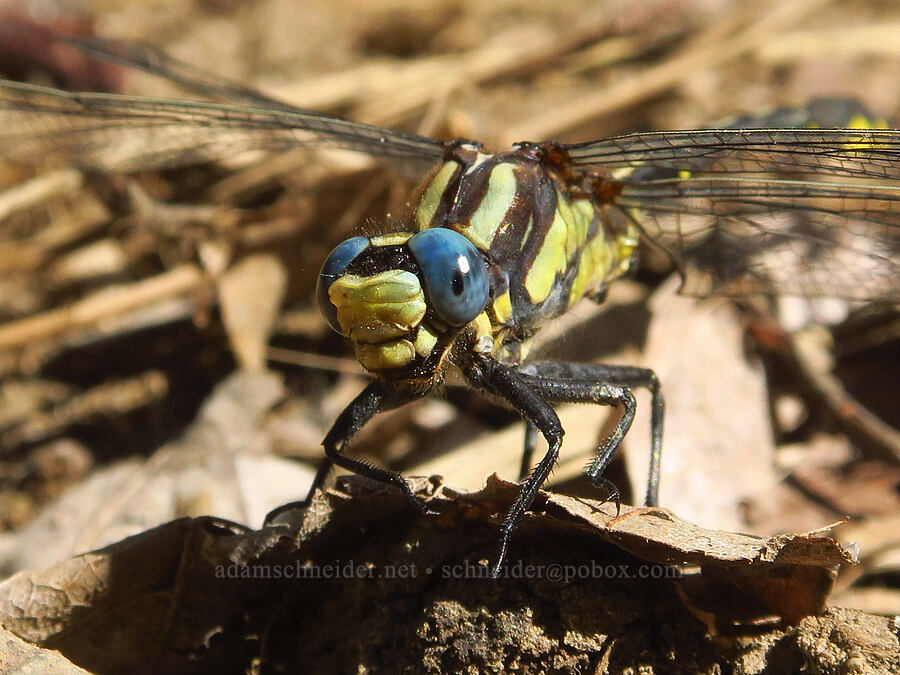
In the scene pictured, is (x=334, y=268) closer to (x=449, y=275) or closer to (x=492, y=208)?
(x=449, y=275)

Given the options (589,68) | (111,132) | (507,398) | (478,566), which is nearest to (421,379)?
(507,398)

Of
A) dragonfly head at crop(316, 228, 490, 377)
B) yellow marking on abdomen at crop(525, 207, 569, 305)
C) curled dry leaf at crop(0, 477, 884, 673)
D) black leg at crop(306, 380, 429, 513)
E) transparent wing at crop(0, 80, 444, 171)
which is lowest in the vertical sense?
curled dry leaf at crop(0, 477, 884, 673)


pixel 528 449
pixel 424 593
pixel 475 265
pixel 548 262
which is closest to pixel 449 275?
pixel 475 265

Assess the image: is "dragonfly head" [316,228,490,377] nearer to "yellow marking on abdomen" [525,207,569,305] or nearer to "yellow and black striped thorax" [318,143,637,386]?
"yellow and black striped thorax" [318,143,637,386]

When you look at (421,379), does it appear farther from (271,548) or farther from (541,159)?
(541,159)

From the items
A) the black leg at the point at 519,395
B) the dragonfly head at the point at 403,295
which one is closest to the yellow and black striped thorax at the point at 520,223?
the black leg at the point at 519,395

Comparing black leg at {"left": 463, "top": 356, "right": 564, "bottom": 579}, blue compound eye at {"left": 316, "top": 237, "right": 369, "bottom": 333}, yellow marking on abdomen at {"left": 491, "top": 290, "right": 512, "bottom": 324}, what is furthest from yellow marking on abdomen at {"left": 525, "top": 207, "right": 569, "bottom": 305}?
blue compound eye at {"left": 316, "top": 237, "right": 369, "bottom": 333}

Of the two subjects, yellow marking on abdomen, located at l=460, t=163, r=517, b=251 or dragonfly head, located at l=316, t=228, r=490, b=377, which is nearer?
dragonfly head, located at l=316, t=228, r=490, b=377

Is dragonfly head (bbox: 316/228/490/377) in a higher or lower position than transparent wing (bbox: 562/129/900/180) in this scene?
lower
